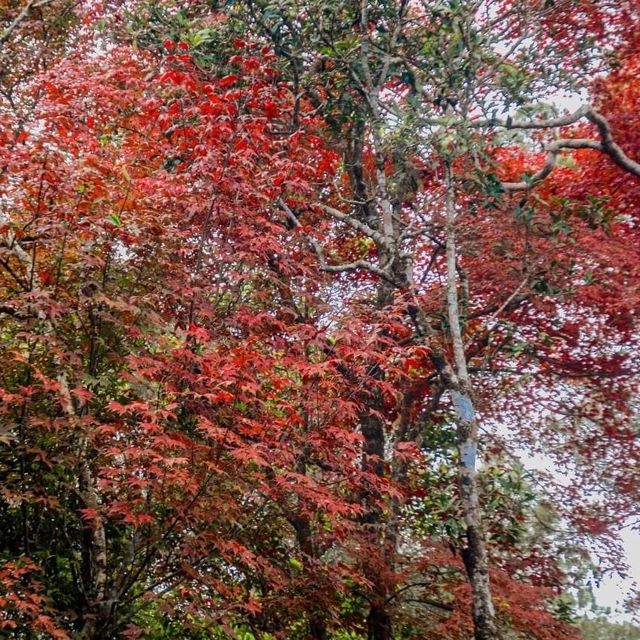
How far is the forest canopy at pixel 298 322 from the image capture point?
405cm

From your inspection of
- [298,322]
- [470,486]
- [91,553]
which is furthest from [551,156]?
[91,553]

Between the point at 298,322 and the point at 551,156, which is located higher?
the point at 551,156

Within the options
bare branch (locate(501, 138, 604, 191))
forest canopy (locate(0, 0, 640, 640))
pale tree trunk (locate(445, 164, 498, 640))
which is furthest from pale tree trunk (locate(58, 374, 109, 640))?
bare branch (locate(501, 138, 604, 191))

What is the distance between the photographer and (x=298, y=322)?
6.27 metres

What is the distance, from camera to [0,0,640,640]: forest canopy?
4047 millimetres

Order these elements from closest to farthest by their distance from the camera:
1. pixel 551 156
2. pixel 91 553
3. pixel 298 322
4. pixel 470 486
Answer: pixel 91 553 → pixel 470 486 → pixel 551 156 → pixel 298 322

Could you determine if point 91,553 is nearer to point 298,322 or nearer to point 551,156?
point 298,322

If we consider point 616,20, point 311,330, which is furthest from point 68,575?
point 616,20

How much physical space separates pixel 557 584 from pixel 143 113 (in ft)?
22.5

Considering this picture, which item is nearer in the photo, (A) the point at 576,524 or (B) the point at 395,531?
(B) the point at 395,531

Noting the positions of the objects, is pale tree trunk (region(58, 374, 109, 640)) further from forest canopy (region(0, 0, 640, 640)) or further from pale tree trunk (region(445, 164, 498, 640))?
pale tree trunk (region(445, 164, 498, 640))

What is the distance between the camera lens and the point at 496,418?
28.6ft

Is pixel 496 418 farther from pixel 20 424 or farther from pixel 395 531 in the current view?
pixel 20 424

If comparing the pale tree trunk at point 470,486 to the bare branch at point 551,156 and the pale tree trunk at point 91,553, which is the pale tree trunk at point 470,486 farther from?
the pale tree trunk at point 91,553
